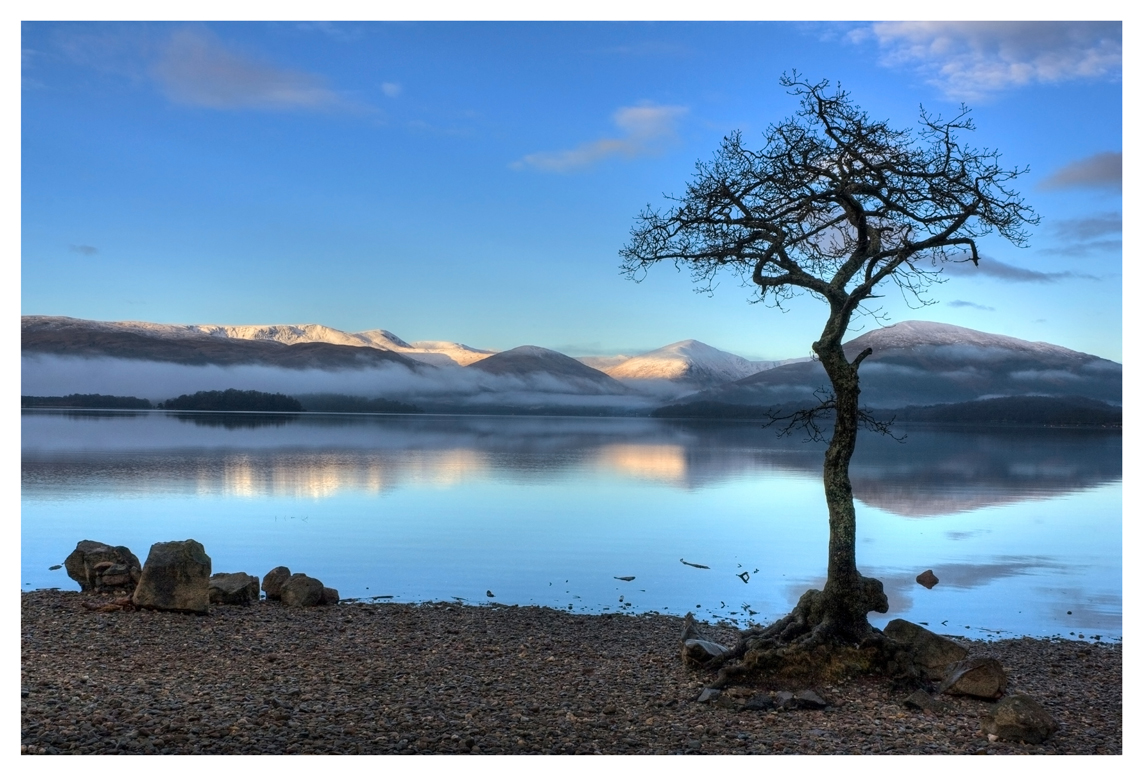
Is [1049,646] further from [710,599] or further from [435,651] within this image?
[435,651]

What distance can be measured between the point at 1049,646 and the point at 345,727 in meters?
10.4

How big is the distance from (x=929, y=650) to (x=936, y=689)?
2.01ft

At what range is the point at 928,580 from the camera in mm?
18422

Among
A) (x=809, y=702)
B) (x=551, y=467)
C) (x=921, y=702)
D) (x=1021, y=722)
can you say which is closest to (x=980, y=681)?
(x=921, y=702)

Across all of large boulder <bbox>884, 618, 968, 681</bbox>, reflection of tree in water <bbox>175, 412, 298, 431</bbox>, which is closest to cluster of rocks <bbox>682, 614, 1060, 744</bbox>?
large boulder <bbox>884, 618, 968, 681</bbox>

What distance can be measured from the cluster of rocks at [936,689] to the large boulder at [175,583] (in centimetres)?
731

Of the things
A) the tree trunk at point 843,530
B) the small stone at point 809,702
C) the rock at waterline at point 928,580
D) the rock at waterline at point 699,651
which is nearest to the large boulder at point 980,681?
the tree trunk at point 843,530

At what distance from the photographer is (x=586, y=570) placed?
19.1 m

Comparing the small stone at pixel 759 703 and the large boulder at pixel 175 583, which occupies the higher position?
the large boulder at pixel 175 583

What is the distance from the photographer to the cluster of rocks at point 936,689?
8.38m

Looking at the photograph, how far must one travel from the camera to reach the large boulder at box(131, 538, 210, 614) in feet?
42.4

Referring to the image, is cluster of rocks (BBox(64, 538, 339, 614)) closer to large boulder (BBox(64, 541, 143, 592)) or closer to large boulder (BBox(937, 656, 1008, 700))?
large boulder (BBox(64, 541, 143, 592))

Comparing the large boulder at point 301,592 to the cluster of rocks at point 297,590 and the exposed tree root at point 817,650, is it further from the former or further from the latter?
the exposed tree root at point 817,650
